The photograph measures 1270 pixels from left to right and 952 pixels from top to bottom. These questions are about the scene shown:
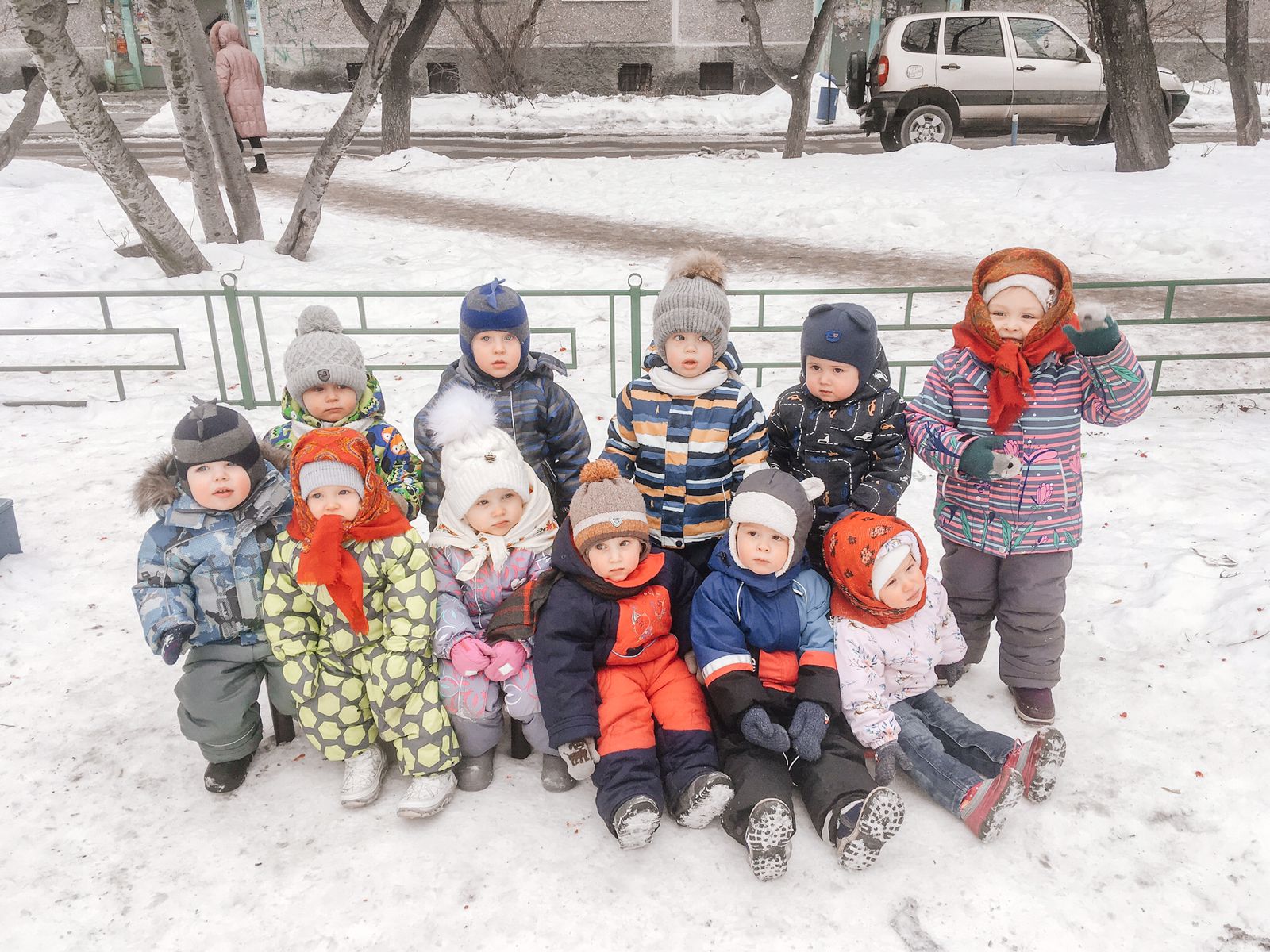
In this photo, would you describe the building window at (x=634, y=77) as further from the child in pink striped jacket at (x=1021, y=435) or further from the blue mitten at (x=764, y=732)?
the blue mitten at (x=764, y=732)

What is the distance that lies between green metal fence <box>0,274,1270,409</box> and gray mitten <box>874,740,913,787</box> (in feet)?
9.82

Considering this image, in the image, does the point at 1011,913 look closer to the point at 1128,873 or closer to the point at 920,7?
the point at 1128,873

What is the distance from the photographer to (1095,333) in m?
2.80

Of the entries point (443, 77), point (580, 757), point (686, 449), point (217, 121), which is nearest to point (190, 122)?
point (217, 121)

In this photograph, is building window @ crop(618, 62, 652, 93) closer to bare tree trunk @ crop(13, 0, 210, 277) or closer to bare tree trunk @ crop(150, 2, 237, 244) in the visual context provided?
bare tree trunk @ crop(150, 2, 237, 244)

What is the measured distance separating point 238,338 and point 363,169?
9.47 metres

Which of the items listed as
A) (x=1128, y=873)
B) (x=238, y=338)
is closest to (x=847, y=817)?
(x=1128, y=873)

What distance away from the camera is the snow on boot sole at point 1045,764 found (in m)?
2.70

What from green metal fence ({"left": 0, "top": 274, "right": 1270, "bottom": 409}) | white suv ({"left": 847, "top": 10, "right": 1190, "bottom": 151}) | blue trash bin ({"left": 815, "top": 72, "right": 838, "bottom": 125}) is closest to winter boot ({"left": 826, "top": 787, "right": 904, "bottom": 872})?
green metal fence ({"left": 0, "top": 274, "right": 1270, "bottom": 409})

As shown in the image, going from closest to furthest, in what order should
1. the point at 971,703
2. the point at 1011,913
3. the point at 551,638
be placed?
1. the point at 1011,913
2. the point at 551,638
3. the point at 971,703

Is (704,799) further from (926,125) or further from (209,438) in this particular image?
(926,125)

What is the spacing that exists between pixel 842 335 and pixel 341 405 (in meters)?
1.71

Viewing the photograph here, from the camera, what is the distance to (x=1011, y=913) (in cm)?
239

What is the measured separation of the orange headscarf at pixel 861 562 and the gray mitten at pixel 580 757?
2.83ft
